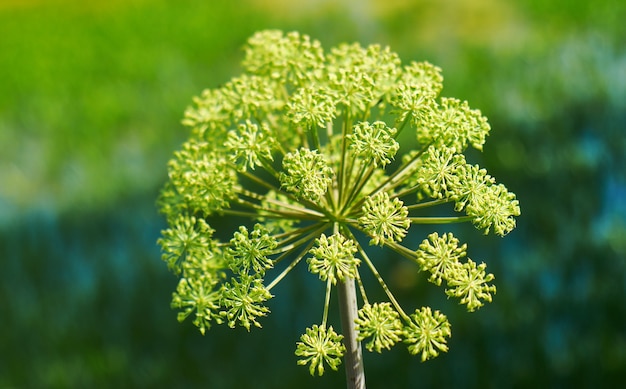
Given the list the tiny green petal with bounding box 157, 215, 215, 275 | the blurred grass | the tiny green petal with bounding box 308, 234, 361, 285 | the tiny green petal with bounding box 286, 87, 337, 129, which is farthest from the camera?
the blurred grass

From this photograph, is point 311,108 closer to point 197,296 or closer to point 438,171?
point 438,171

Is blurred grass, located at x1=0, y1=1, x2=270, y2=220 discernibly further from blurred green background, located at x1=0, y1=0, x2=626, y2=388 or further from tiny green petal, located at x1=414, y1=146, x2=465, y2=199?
tiny green petal, located at x1=414, y1=146, x2=465, y2=199

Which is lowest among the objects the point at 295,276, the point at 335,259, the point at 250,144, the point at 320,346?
the point at 320,346

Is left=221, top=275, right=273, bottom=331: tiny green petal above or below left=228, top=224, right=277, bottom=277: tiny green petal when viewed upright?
below

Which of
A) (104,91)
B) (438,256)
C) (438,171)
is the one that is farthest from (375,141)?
(104,91)

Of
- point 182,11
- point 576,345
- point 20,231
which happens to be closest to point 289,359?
point 576,345

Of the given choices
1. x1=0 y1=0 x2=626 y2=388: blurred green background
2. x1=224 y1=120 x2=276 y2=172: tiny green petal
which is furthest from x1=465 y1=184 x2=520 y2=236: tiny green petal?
x1=0 y1=0 x2=626 y2=388: blurred green background
